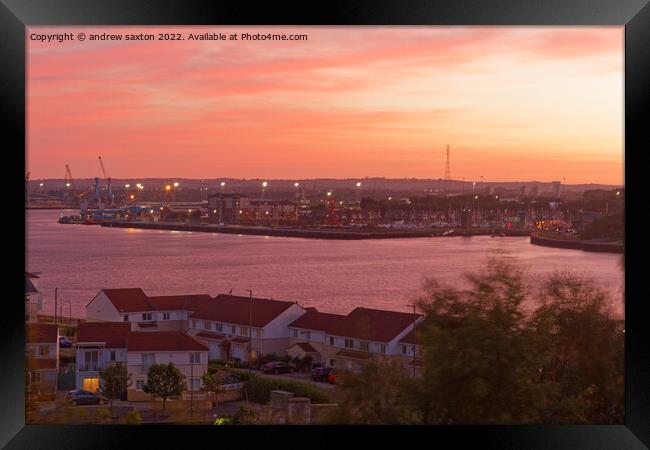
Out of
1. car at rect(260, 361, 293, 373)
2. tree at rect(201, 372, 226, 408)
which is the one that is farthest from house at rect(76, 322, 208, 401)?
→ car at rect(260, 361, 293, 373)

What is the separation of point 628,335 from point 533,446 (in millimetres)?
501

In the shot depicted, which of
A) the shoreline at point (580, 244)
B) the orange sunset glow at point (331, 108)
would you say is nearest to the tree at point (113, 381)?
the orange sunset glow at point (331, 108)

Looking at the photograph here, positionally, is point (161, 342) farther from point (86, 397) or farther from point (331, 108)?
point (331, 108)

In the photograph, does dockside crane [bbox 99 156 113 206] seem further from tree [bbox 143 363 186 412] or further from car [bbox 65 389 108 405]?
tree [bbox 143 363 186 412]

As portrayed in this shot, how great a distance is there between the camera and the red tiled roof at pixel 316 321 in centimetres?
790

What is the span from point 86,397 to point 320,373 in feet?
6.68

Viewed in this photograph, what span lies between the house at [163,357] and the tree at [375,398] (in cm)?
328

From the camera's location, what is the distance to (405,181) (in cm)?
1281

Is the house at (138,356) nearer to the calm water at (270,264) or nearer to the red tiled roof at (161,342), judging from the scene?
the red tiled roof at (161,342)

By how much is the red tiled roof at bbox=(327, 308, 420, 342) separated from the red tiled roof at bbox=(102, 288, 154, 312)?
266 cm

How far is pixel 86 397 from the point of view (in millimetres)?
6418

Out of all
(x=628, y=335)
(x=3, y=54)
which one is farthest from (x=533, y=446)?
(x=3, y=54)

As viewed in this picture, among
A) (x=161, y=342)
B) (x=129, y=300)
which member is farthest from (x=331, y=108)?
(x=161, y=342)

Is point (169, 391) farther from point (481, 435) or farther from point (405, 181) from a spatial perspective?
point (405, 181)
